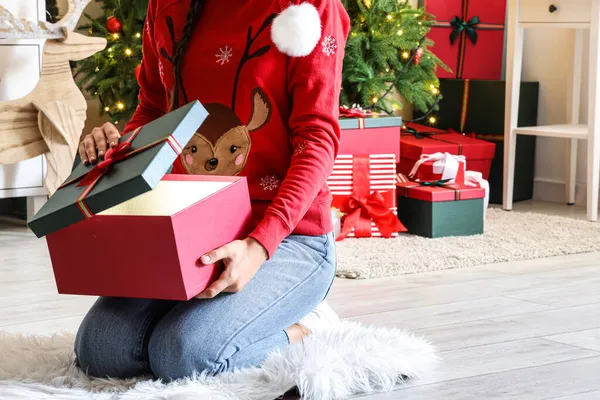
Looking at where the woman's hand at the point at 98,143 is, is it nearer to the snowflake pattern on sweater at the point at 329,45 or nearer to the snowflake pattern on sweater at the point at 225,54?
the snowflake pattern on sweater at the point at 225,54

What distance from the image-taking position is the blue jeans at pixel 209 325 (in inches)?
50.0

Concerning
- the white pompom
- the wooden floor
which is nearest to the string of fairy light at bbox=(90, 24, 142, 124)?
the wooden floor

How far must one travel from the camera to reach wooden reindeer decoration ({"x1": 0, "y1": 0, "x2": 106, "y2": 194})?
2627mm

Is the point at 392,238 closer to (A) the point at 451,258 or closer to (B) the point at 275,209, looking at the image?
(A) the point at 451,258

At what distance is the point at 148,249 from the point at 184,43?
394mm

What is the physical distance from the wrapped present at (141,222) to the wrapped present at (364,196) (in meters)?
1.41

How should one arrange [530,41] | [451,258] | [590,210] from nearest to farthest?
1. [451,258]
2. [590,210]
3. [530,41]

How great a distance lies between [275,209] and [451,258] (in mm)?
1169

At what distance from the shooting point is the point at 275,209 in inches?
51.1

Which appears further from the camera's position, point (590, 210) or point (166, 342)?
point (590, 210)

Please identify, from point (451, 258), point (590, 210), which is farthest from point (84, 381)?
point (590, 210)

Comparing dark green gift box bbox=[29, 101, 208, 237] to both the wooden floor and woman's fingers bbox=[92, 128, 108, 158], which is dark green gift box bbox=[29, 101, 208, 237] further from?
the wooden floor

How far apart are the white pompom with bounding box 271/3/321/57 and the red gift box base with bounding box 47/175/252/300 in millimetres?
229

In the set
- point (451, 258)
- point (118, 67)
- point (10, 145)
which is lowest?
point (451, 258)
